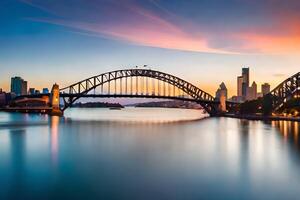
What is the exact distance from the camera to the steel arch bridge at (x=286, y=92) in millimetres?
92062

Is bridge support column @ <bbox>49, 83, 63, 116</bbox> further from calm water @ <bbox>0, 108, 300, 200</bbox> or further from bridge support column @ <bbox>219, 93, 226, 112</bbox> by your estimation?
calm water @ <bbox>0, 108, 300, 200</bbox>

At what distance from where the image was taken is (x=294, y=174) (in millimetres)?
18594

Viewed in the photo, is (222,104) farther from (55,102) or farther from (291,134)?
(291,134)

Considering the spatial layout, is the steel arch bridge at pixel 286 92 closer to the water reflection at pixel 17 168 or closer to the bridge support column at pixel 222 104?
the bridge support column at pixel 222 104

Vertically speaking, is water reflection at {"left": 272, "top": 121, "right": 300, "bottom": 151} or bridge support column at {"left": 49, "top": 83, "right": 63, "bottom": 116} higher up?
bridge support column at {"left": 49, "top": 83, "right": 63, "bottom": 116}

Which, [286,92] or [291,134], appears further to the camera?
[286,92]

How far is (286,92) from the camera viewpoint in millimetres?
94375

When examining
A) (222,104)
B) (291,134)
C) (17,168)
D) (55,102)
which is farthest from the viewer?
(222,104)

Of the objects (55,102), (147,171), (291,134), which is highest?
(55,102)

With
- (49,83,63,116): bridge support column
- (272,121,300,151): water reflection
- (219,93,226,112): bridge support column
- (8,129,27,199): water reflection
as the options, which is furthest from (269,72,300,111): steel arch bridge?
(8,129,27,199): water reflection

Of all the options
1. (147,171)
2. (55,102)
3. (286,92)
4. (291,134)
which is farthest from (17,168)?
(286,92)

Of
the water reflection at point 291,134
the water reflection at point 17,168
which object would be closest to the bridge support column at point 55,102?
the water reflection at point 291,134

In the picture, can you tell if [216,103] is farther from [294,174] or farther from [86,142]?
[294,174]

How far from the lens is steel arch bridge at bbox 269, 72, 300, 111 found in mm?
92062
